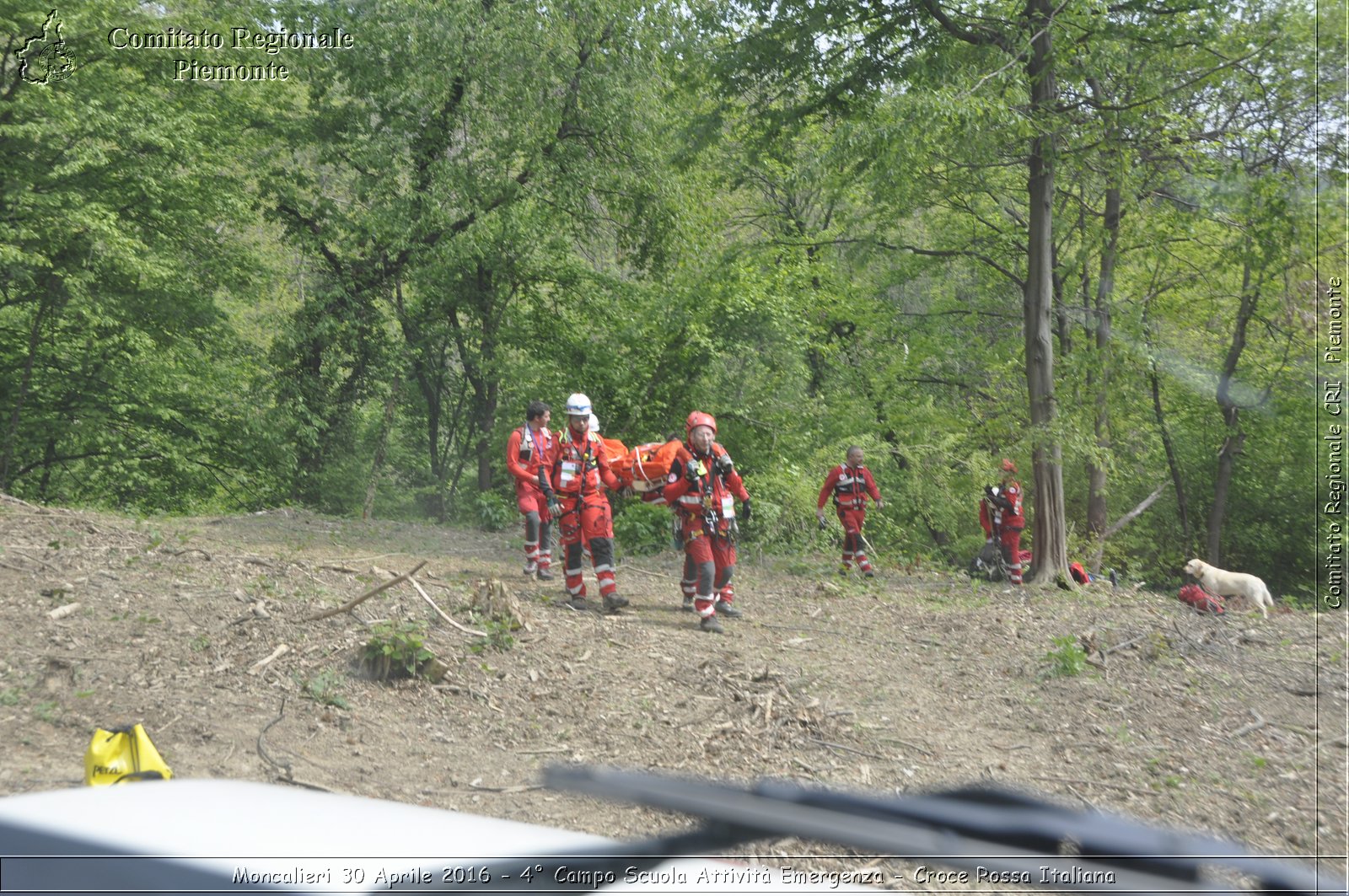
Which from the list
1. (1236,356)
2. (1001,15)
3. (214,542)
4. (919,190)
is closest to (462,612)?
(214,542)

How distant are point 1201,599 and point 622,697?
986 centimetres

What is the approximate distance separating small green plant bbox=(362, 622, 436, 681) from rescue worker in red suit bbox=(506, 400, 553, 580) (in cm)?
544

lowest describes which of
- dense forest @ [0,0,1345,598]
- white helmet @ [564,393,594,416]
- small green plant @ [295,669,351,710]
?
small green plant @ [295,669,351,710]

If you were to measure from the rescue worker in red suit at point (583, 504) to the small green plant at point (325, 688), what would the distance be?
4.06 meters

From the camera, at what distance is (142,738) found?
4.79 meters

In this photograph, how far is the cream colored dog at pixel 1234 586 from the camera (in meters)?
15.7

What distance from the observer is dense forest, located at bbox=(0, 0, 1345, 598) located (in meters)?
15.2

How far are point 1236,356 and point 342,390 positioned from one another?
20043 mm

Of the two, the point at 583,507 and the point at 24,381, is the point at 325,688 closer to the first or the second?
the point at 583,507

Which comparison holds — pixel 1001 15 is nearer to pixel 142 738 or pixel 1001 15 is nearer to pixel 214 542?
pixel 214 542

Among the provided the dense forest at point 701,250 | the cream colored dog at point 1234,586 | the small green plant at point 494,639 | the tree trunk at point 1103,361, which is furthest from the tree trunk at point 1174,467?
the small green plant at point 494,639

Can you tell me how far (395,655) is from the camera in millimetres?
8172

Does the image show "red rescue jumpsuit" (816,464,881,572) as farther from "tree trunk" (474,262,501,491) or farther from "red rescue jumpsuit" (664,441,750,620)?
"tree trunk" (474,262,501,491)

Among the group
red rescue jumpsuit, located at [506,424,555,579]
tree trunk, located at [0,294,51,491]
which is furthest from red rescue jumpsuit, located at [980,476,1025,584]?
tree trunk, located at [0,294,51,491]
